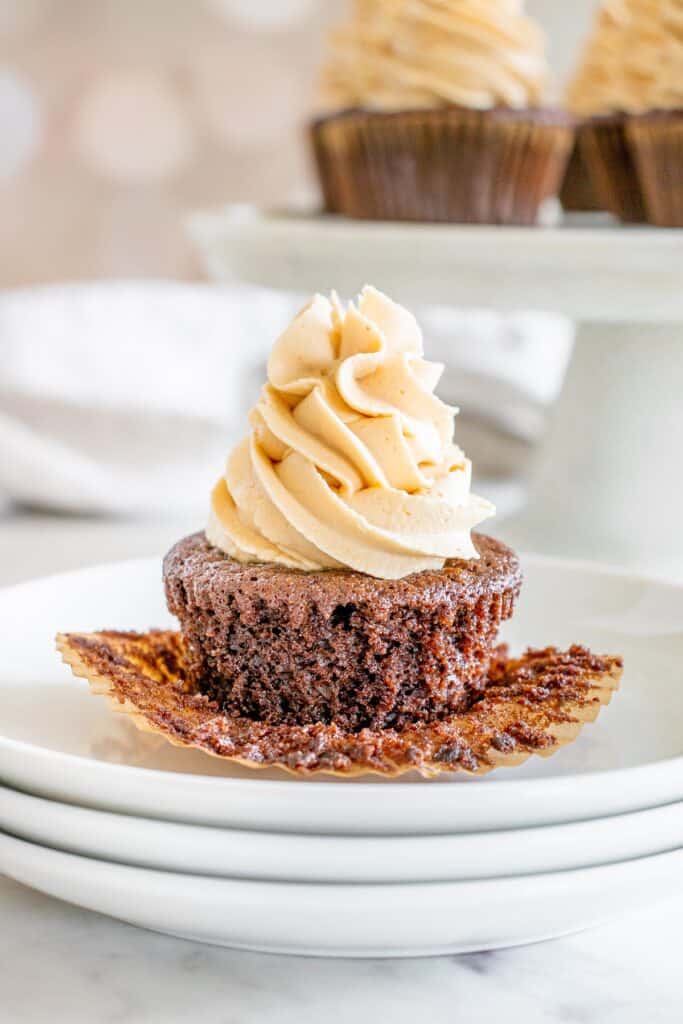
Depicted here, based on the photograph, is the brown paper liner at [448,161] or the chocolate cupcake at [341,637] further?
the brown paper liner at [448,161]

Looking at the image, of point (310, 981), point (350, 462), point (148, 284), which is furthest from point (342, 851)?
point (148, 284)

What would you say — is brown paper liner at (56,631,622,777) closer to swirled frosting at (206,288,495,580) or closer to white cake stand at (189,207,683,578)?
swirled frosting at (206,288,495,580)

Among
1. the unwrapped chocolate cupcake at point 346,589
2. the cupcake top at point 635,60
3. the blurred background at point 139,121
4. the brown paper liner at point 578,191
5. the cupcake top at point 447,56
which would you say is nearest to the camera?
the unwrapped chocolate cupcake at point 346,589

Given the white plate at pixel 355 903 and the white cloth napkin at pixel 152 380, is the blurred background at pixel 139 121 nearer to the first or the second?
the white cloth napkin at pixel 152 380

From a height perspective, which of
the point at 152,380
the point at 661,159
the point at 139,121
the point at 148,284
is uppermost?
the point at 139,121

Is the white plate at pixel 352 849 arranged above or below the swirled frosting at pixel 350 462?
below

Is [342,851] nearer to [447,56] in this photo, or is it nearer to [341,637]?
[341,637]

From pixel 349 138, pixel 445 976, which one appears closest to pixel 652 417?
pixel 349 138

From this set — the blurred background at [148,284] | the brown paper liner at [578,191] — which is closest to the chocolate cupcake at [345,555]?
the blurred background at [148,284]
